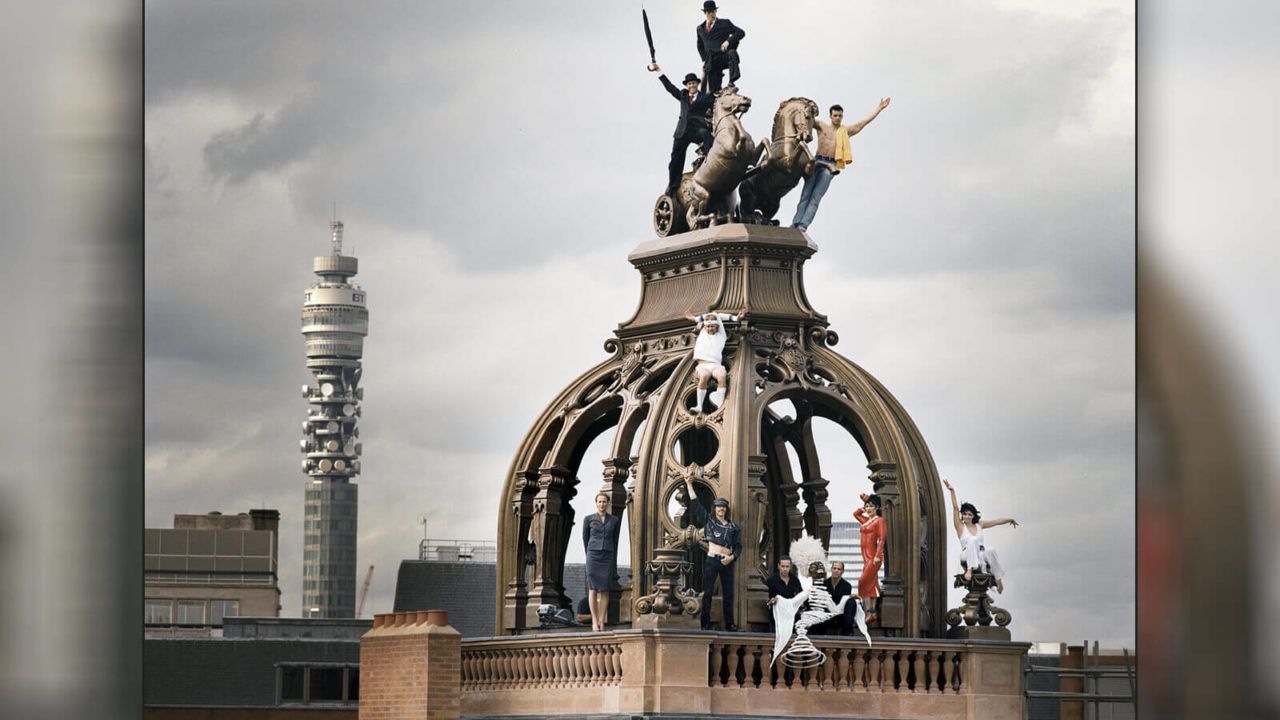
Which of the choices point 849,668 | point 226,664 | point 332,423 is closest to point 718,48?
point 849,668

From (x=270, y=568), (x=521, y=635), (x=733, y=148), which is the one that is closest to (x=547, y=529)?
(x=521, y=635)

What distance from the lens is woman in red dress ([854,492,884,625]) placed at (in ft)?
77.3

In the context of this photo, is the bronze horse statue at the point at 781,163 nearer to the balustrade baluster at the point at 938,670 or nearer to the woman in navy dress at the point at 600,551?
the woman in navy dress at the point at 600,551

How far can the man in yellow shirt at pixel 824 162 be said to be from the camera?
80.0 feet

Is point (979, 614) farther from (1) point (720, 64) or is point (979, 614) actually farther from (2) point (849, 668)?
(1) point (720, 64)

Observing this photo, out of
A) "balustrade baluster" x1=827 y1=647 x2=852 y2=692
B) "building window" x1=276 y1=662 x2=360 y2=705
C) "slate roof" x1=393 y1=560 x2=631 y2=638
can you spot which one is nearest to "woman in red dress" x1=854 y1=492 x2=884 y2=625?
"balustrade baluster" x1=827 y1=647 x2=852 y2=692

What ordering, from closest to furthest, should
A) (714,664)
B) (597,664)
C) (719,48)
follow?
(714,664) < (597,664) < (719,48)

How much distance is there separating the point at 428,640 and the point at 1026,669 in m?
6.60

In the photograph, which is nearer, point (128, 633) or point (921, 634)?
point (128, 633)

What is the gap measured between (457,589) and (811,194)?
61.9ft

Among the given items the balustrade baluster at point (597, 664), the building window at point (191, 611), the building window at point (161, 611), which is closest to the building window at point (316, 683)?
the building window at point (161, 611)

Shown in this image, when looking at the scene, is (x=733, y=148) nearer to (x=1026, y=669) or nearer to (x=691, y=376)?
(x=691, y=376)

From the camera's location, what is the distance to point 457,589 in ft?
136

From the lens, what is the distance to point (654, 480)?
23828 millimetres
